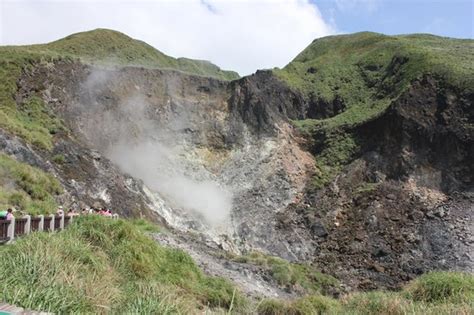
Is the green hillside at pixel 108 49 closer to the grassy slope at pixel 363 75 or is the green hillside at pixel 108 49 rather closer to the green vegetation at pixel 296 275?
the grassy slope at pixel 363 75

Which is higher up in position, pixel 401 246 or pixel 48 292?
pixel 48 292

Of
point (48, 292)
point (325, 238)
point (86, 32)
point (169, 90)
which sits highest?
point (86, 32)

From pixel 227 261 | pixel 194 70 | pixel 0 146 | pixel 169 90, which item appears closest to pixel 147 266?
pixel 227 261

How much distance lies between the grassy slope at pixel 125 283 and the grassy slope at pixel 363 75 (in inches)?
A: 1101

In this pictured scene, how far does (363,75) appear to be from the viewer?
6128 cm

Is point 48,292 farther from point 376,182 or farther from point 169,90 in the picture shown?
point 169,90

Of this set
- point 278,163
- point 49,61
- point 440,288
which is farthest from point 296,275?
point 49,61

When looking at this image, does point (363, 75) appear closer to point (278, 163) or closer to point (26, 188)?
point (278, 163)

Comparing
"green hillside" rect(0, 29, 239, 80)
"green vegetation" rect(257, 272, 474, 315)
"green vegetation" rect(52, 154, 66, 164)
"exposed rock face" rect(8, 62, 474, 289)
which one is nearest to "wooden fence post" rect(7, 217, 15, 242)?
"green vegetation" rect(257, 272, 474, 315)

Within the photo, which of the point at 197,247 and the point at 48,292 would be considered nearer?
the point at 48,292

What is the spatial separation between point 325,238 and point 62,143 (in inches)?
805

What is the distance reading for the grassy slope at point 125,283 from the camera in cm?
882

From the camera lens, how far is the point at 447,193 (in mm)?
43875

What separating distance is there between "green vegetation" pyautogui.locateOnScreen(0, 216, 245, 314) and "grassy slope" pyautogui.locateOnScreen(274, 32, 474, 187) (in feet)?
96.1
